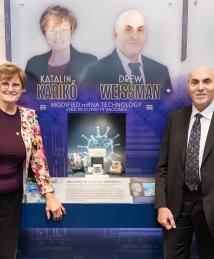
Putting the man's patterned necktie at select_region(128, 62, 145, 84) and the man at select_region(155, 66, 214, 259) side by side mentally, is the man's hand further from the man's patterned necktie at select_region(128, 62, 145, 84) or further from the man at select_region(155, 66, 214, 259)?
the man's patterned necktie at select_region(128, 62, 145, 84)

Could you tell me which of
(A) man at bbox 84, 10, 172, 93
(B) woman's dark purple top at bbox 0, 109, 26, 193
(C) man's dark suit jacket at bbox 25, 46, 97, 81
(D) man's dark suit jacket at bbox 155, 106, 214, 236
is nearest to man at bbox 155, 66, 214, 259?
(D) man's dark suit jacket at bbox 155, 106, 214, 236

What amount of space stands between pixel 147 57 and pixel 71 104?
63 cm

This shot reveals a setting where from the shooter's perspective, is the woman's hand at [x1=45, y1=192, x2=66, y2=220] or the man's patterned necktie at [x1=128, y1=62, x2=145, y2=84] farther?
the man's patterned necktie at [x1=128, y1=62, x2=145, y2=84]

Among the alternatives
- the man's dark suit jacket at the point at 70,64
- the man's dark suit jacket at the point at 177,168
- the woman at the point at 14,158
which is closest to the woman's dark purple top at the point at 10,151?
the woman at the point at 14,158

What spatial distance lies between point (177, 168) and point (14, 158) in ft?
3.07

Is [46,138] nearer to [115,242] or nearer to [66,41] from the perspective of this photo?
[66,41]

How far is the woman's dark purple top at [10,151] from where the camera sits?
2.00m

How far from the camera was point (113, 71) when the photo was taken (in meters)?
2.54

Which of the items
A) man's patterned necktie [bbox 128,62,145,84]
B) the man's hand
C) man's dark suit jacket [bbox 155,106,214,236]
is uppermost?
man's patterned necktie [bbox 128,62,145,84]

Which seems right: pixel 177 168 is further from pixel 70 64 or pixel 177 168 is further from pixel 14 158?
pixel 70 64

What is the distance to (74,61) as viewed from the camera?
8.28 feet

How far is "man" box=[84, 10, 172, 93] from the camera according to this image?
252 centimetres

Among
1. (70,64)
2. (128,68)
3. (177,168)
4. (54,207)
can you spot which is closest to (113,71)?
(128,68)

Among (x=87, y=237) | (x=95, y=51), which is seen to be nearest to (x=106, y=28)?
(x=95, y=51)
